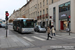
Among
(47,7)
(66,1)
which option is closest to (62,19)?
(66,1)

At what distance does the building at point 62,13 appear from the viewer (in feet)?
82.0

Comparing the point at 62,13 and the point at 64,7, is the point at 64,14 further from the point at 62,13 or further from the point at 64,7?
the point at 64,7

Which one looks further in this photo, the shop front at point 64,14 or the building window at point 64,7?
the shop front at point 64,14

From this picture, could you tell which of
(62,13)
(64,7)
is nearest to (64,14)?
(62,13)

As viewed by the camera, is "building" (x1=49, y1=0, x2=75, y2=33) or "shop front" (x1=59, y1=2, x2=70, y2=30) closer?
"building" (x1=49, y1=0, x2=75, y2=33)

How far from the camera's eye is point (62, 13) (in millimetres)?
29078

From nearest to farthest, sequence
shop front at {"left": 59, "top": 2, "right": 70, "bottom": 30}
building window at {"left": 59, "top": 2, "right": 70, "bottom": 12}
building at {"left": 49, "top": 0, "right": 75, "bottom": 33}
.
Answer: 1. building at {"left": 49, "top": 0, "right": 75, "bottom": 33}
2. building window at {"left": 59, "top": 2, "right": 70, "bottom": 12}
3. shop front at {"left": 59, "top": 2, "right": 70, "bottom": 30}

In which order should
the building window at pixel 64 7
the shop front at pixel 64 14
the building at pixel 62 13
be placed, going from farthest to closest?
the shop front at pixel 64 14 < the building window at pixel 64 7 < the building at pixel 62 13

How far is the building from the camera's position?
82.0ft

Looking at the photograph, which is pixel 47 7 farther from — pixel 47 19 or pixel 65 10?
pixel 65 10

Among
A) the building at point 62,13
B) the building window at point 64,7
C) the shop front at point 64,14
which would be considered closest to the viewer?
the building at point 62,13

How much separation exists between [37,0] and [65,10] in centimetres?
2090

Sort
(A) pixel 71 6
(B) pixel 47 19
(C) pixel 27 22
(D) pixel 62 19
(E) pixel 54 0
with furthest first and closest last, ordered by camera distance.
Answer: (B) pixel 47 19, (E) pixel 54 0, (D) pixel 62 19, (A) pixel 71 6, (C) pixel 27 22

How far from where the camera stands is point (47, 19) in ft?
120
